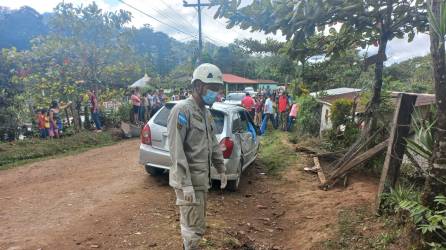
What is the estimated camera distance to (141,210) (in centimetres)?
550

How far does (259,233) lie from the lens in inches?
215

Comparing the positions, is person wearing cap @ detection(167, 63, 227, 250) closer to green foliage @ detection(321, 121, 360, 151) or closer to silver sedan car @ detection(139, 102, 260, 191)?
silver sedan car @ detection(139, 102, 260, 191)

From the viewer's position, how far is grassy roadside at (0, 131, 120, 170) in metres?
9.69

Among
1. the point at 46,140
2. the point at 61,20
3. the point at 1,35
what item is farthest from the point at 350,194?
the point at 1,35

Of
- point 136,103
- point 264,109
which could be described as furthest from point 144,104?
point 264,109

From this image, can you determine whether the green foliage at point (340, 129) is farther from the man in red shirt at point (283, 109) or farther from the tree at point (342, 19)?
the man in red shirt at point (283, 109)

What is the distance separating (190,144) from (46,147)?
880cm

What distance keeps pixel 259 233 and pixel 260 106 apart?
13.7 m

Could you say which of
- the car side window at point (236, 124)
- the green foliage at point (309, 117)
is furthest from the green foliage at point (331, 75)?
the car side window at point (236, 124)

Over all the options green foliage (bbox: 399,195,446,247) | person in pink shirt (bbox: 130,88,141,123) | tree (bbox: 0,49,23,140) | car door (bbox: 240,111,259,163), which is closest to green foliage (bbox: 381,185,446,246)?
green foliage (bbox: 399,195,446,247)

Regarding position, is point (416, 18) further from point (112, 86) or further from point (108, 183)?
point (112, 86)

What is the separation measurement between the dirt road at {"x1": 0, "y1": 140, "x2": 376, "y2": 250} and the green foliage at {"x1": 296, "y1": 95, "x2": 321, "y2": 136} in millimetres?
5415

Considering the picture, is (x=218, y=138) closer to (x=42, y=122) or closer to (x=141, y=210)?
(x=141, y=210)

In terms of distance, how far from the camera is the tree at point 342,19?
16.8ft
